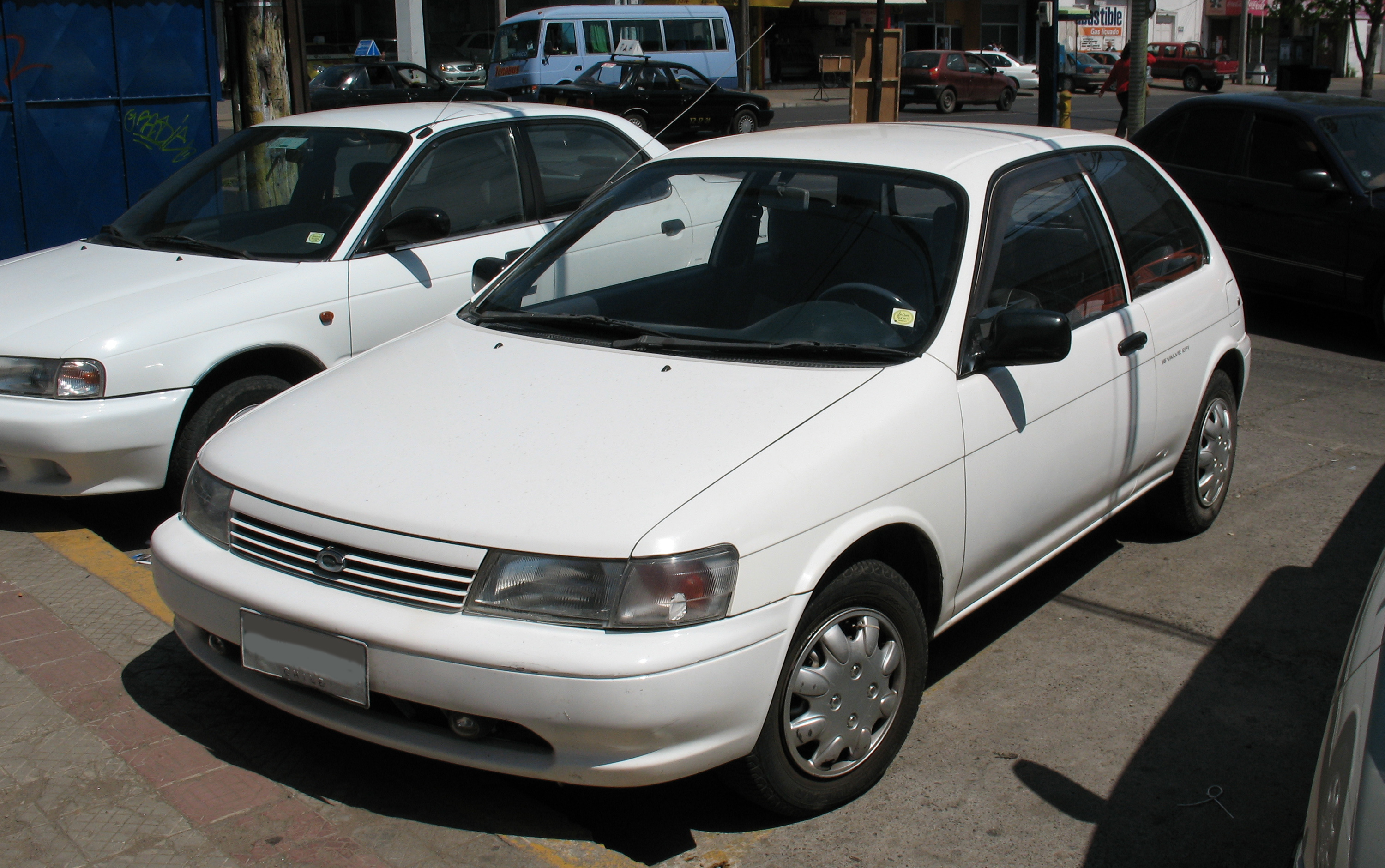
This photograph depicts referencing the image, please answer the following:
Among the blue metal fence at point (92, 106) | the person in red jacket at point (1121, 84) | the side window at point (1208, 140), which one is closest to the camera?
the side window at point (1208, 140)

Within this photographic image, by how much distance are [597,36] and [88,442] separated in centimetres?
2474

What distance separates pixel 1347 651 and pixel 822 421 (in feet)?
4.07

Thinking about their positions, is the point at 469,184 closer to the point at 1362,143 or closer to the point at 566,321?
the point at 566,321

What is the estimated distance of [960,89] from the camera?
35.0 meters

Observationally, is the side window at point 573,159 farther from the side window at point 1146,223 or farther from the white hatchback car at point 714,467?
the side window at point 1146,223

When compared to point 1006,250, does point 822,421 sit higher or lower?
lower

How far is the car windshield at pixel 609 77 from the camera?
23.7 metres

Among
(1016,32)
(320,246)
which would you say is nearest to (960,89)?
(1016,32)

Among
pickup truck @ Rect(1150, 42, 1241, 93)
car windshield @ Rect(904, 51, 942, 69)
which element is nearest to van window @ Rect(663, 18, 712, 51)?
car windshield @ Rect(904, 51, 942, 69)

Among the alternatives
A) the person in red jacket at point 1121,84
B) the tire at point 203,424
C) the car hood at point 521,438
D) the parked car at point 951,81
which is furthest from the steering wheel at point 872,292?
the parked car at point 951,81

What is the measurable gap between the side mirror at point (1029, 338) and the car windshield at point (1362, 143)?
610 centimetres

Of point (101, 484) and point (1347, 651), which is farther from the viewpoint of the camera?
point (101, 484)

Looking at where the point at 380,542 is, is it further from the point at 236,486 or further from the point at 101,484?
the point at 101,484

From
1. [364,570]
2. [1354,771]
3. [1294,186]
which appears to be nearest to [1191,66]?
[1294,186]
